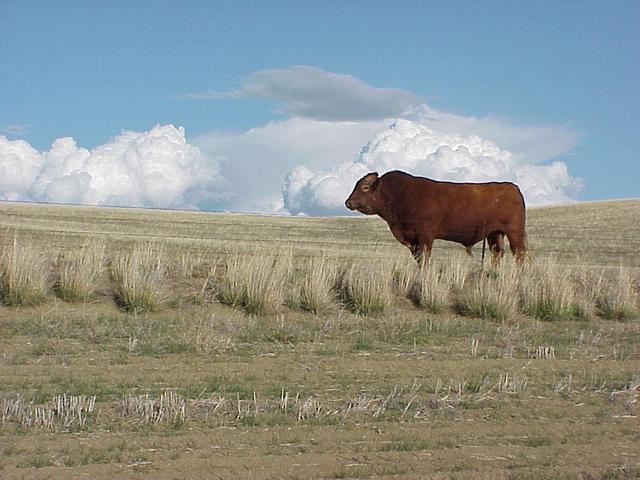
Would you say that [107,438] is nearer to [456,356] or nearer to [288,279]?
[456,356]

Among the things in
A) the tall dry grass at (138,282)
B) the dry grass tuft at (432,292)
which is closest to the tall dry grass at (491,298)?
the dry grass tuft at (432,292)

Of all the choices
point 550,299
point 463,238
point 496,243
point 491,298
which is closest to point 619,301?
point 550,299

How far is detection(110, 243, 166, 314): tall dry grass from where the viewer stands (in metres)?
11.5

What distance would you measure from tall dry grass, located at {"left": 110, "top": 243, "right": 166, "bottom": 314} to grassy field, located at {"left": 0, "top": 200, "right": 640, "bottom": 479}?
5cm

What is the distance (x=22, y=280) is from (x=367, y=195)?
23.0ft

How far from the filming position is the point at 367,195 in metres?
16.1

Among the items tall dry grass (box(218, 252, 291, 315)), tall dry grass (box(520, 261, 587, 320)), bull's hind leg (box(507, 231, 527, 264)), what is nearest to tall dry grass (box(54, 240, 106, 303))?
tall dry grass (box(218, 252, 291, 315))

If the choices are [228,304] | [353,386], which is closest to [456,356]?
[353,386]

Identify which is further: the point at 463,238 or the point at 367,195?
the point at 367,195

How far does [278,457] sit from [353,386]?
2256 millimetres

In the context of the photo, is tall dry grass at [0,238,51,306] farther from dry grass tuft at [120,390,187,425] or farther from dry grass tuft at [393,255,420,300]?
dry grass tuft at [393,255,420,300]

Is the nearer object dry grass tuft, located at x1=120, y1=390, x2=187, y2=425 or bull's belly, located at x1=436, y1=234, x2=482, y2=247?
dry grass tuft, located at x1=120, y1=390, x2=187, y2=425

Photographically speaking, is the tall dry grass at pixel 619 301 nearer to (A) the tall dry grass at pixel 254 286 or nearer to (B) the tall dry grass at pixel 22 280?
(A) the tall dry grass at pixel 254 286

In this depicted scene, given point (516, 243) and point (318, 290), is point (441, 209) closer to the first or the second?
point (516, 243)
